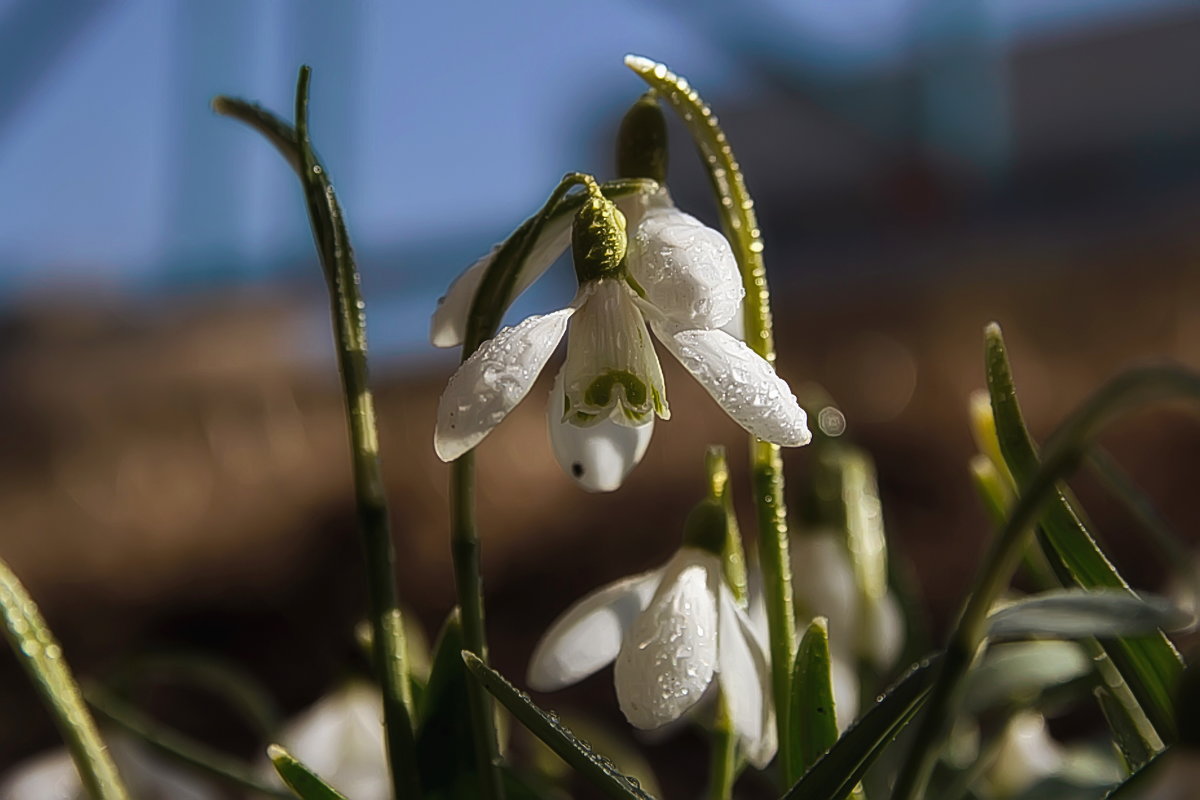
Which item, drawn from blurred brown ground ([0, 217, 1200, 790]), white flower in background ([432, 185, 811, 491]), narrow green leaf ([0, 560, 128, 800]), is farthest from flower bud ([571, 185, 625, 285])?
blurred brown ground ([0, 217, 1200, 790])

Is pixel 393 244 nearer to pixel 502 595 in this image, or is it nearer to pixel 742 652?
pixel 502 595

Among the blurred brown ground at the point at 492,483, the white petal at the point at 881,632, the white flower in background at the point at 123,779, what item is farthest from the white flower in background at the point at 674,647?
the blurred brown ground at the point at 492,483

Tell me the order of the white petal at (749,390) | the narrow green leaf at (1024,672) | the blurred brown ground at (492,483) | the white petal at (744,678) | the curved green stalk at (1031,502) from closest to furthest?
the curved green stalk at (1031,502), the white petal at (749,390), the white petal at (744,678), the narrow green leaf at (1024,672), the blurred brown ground at (492,483)

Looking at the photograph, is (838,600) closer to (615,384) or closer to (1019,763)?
(1019,763)

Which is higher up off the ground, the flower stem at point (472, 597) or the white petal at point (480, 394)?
the white petal at point (480, 394)

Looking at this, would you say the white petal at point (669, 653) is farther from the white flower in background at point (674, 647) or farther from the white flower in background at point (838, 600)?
the white flower in background at point (838, 600)

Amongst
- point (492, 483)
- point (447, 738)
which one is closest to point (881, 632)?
point (447, 738)

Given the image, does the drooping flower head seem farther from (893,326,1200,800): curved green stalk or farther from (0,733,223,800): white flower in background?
(0,733,223,800): white flower in background
